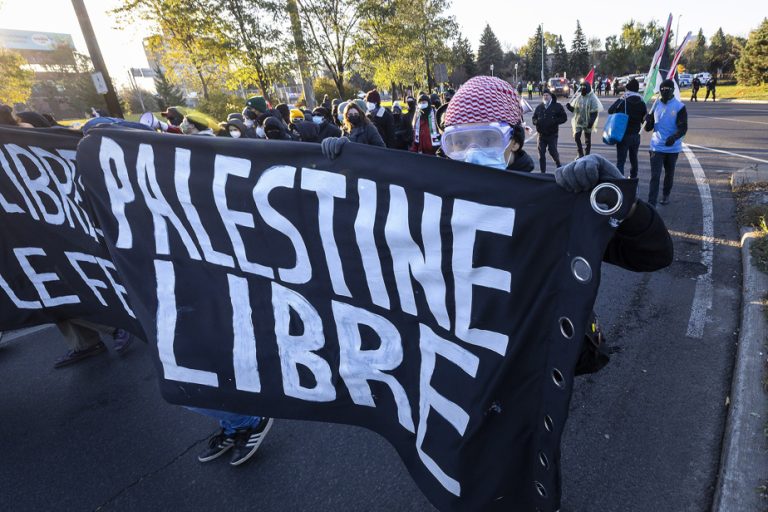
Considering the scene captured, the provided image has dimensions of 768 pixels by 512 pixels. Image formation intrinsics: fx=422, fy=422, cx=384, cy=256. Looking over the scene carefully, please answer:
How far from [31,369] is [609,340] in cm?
520

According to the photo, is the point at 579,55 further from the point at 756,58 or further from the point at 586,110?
the point at 586,110

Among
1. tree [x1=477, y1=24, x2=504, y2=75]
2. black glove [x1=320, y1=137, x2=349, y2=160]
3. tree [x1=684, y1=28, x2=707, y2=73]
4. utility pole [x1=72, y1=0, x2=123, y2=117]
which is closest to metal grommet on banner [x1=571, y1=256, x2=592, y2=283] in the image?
black glove [x1=320, y1=137, x2=349, y2=160]

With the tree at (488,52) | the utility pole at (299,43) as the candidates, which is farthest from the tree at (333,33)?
the tree at (488,52)

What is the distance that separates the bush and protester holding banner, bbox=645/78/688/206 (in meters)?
22.1

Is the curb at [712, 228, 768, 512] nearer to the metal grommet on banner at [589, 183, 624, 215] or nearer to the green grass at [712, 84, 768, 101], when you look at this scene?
the metal grommet on banner at [589, 183, 624, 215]

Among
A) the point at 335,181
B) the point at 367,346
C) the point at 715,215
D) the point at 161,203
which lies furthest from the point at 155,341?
the point at 715,215

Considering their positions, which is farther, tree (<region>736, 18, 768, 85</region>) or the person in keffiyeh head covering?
tree (<region>736, 18, 768, 85</region>)

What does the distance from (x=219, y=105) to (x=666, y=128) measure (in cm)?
2399

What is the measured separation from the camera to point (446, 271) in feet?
4.99

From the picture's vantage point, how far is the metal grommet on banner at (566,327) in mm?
1255

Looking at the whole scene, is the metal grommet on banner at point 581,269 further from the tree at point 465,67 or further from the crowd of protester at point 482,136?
the tree at point 465,67

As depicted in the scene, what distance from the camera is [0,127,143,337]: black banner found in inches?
107

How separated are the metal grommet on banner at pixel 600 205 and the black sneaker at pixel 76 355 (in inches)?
180

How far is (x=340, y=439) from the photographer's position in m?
2.79
